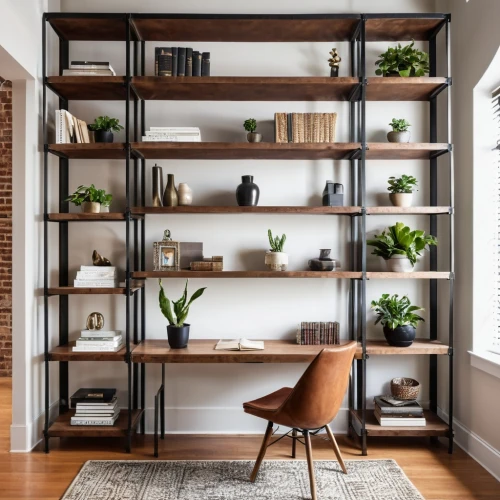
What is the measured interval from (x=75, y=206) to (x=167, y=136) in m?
0.88

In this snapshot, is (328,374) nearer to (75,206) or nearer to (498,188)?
(498,188)

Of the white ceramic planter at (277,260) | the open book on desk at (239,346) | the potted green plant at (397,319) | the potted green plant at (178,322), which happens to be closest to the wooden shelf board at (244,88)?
the white ceramic planter at (277,260)

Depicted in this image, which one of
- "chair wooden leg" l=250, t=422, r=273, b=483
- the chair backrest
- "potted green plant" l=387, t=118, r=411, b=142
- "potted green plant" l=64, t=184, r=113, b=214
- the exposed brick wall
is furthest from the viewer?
the exposed brick wall

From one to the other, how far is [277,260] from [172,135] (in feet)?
3.41

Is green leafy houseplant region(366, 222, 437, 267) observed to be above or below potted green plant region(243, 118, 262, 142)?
below

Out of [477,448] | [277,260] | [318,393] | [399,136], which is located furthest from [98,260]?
[477,448]

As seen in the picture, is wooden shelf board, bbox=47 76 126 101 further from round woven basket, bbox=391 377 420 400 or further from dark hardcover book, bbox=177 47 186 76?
round woven basket, bbox=391 377 420 400

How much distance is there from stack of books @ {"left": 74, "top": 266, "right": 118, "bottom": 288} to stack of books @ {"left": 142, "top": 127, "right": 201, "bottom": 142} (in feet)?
2.87

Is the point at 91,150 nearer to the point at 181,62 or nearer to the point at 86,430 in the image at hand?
the point at 181,62

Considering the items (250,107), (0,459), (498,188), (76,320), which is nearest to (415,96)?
(498,188)

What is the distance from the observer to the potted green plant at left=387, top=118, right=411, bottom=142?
3377 millimetres

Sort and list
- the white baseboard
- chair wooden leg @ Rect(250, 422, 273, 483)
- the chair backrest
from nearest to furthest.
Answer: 1. the chair backrest
2. chair wooden leg @ Rect(250, 422, 273, 483)
3. the white baseboard

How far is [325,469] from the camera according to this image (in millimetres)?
2920

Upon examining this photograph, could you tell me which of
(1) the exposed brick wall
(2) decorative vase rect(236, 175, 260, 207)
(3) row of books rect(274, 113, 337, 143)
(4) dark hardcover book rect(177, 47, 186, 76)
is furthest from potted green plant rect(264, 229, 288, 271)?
(1) the exposed brick wall
